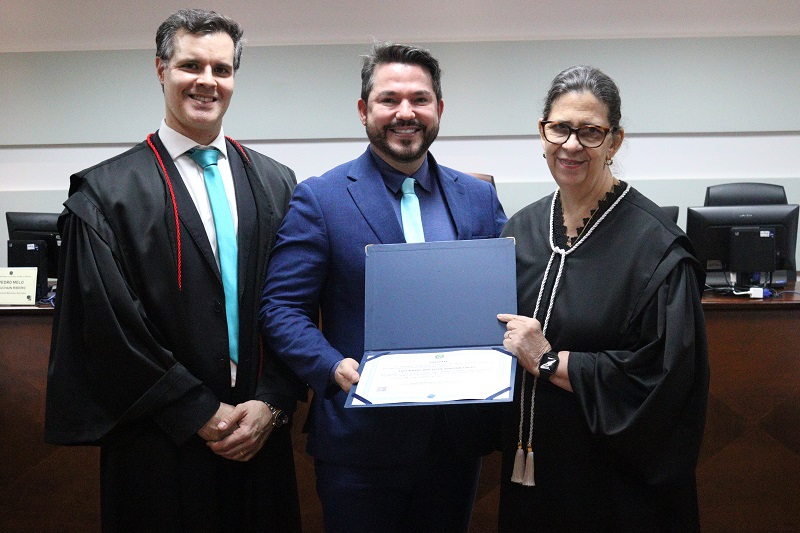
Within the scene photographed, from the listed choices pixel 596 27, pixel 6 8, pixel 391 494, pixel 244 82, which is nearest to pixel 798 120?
pixel 596 27

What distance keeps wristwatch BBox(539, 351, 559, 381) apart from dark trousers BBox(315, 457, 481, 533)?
340 millimetres

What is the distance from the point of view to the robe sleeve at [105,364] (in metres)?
1.77

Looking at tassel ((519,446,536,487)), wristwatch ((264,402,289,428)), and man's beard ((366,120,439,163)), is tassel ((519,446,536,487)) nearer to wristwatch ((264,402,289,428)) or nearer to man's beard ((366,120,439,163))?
wristwatch ((264,402,289,428))

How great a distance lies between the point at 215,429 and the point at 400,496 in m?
0.46

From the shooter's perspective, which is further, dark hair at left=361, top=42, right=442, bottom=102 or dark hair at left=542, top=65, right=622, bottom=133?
dark hair at left=361, top=42, right=442, bottom=102

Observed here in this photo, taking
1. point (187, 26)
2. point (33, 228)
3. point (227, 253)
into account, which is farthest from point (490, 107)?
point (227, 253)

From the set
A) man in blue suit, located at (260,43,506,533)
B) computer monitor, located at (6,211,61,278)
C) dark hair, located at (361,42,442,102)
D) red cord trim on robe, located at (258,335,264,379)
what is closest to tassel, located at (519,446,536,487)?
man in blue suit, located at (260,43,506,533)

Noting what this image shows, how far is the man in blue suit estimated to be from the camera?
179cm

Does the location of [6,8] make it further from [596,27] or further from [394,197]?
[394,197]

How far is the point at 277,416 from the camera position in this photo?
1884mm

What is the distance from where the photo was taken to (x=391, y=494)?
1815 millimetres

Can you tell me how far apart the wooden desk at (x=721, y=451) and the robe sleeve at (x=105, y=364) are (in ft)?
3.32

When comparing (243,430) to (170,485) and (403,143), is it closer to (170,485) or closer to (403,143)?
(170,485)

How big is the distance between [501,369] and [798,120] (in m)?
4.47
